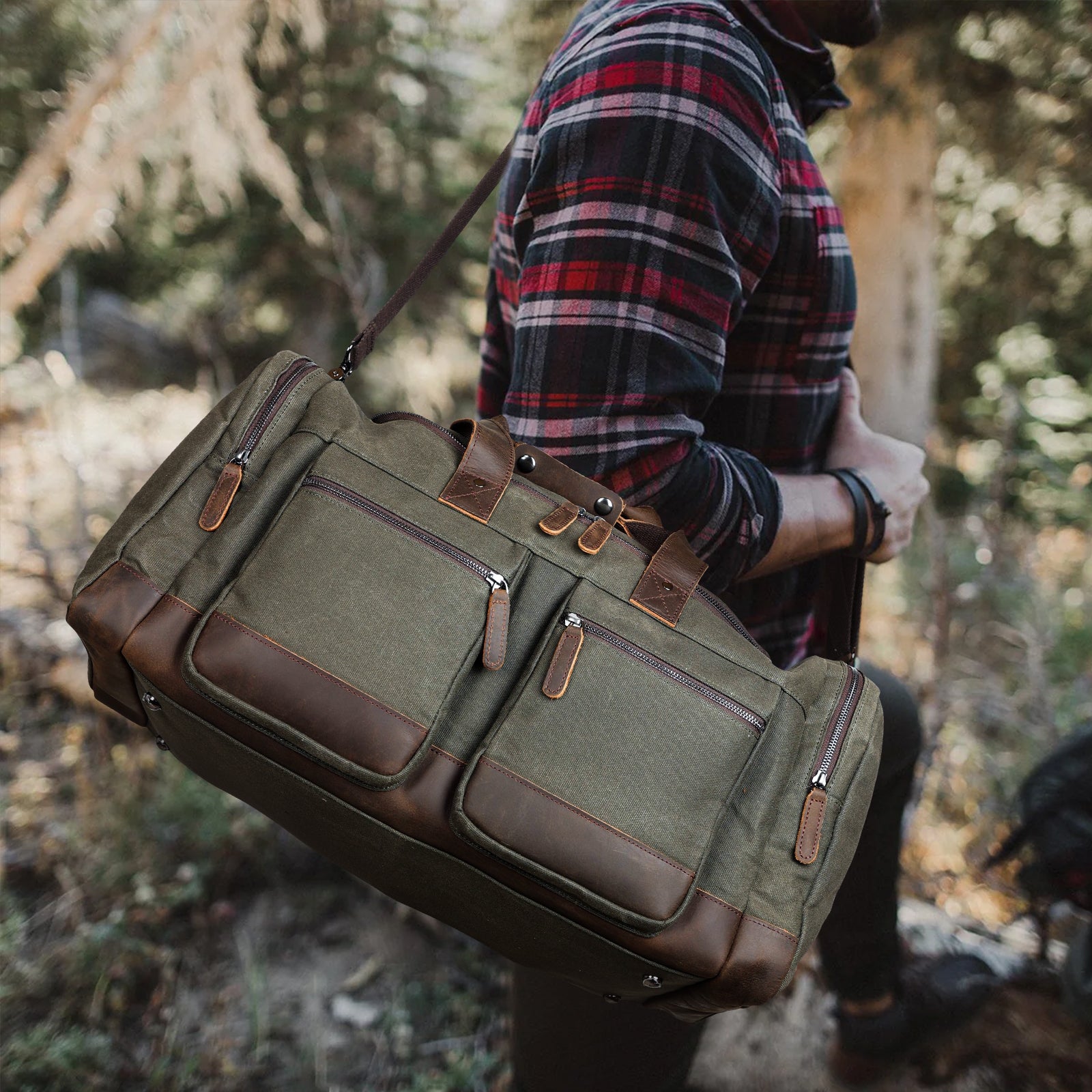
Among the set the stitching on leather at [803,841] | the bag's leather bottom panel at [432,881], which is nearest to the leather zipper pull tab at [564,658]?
the bag's leather bottom panel at [432,881]

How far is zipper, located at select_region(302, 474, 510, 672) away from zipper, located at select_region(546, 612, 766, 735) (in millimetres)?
78

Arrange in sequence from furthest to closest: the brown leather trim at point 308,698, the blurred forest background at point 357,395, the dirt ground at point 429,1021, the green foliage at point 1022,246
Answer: the green foliage at point 1022,246
the blurred forest background at point 357,395
the dirt ground at point 429,1021
the brown leather trim at point 308,698

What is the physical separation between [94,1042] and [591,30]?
216 cm

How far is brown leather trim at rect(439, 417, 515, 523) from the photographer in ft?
3.30

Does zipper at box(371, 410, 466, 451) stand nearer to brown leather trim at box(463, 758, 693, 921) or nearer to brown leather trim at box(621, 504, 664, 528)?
brown leather trim at box(621, 504, 664, 528)

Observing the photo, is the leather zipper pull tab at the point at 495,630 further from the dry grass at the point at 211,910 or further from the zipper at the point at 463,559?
the dry grass at the point at 211,910

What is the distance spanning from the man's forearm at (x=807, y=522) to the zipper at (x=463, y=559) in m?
0.41

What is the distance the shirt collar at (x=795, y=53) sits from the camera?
1103 mm

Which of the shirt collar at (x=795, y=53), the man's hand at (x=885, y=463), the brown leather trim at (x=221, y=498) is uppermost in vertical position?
the shirt collar at (x=795, y=53)

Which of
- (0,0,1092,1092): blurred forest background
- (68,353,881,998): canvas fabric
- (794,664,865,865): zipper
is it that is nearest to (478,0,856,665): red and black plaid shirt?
(68,353,881,998): canvas fabric

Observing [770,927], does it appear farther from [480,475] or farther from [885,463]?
[885,463]

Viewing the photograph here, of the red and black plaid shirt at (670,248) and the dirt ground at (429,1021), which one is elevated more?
the red and black plaid shirt at (670,248)

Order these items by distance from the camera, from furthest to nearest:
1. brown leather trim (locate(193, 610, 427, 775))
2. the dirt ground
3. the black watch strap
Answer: the dirt ground
the black watch strap
brown leather trim (locate(193, 610, 427, 775))

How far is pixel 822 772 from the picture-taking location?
A: 1.01m
